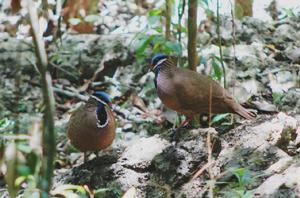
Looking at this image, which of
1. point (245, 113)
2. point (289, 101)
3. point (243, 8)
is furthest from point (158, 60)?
point (243, 8)

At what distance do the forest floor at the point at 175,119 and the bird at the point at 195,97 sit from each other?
0.14 metres

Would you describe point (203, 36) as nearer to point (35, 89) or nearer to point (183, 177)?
point (35, 89)

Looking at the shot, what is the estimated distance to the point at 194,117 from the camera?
16.7 ft

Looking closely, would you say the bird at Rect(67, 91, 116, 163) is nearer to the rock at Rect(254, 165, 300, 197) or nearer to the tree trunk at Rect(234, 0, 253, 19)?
the rock at Rect(254, 165, 300, 197)

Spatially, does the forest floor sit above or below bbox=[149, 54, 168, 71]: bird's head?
below

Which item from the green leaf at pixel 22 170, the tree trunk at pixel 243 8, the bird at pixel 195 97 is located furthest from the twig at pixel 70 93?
the green leaf at pixel 22 170

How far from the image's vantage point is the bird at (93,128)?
495 cm

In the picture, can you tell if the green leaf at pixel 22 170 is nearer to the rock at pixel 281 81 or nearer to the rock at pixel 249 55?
the rock at pixel 281 81

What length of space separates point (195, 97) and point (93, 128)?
0.82 metres

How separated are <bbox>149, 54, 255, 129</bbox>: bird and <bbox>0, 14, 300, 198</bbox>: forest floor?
0.14 meters

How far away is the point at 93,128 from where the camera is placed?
4.95 m

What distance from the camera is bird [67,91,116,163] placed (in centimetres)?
495

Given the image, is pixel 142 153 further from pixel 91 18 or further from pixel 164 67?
pixel 91 18

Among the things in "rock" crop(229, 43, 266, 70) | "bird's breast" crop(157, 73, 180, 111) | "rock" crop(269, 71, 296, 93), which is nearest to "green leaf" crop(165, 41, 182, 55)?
"bird's breast" crop(157, 73, 180, 111)
